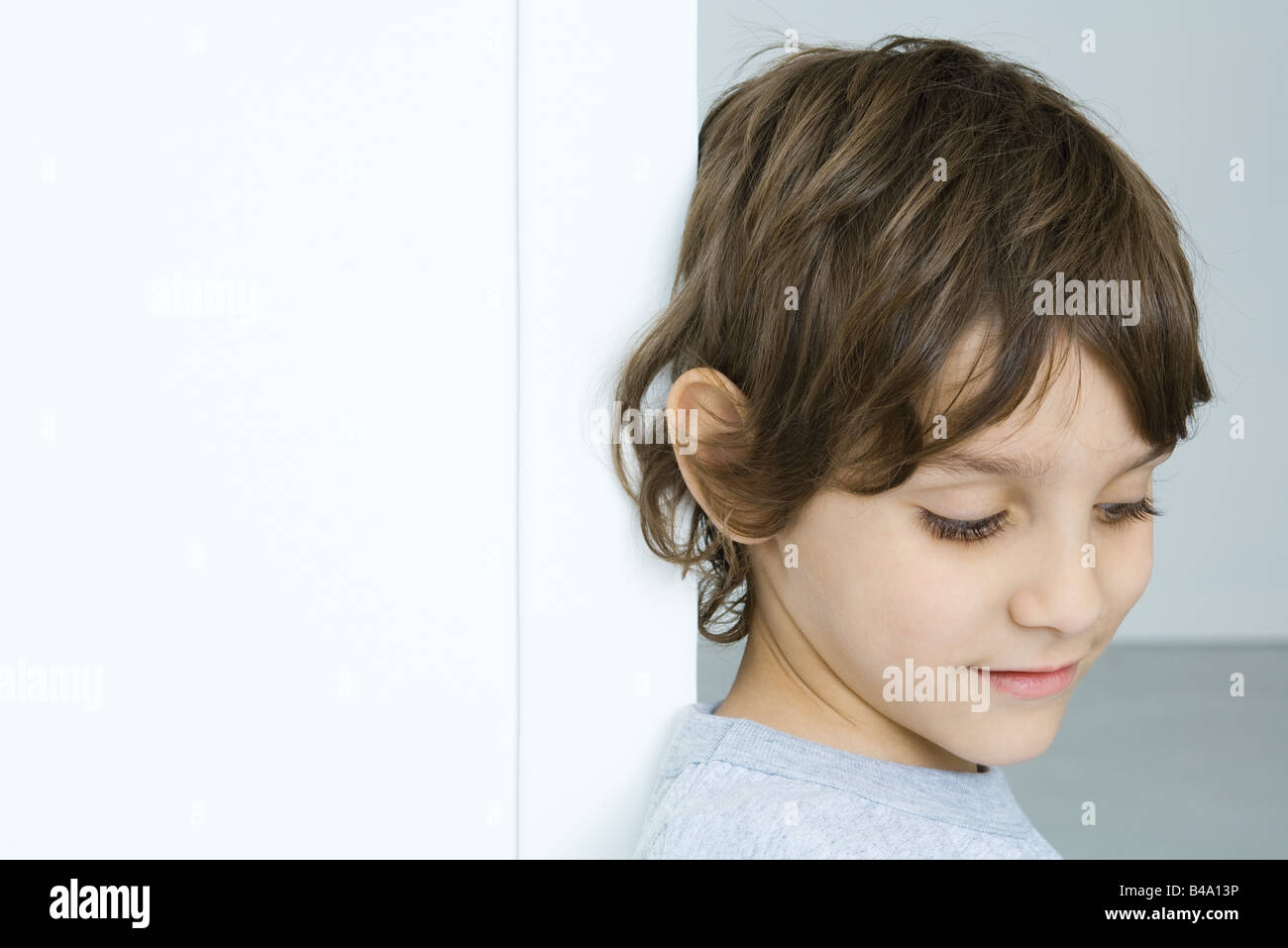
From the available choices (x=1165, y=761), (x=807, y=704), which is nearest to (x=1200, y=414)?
(x=1165, y=761)

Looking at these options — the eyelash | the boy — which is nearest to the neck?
the boy

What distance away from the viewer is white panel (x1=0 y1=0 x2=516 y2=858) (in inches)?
30.4

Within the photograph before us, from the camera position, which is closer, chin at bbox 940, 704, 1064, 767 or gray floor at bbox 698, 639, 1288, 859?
chin at bbox 940, 704, 1064, 767

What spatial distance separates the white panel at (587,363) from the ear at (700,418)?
45 millimetres

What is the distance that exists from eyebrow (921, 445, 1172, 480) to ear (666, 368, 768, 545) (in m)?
0.13

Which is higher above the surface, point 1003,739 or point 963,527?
point 963,527

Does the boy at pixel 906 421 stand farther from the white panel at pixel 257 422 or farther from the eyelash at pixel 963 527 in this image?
the white panel at pixel 257 422

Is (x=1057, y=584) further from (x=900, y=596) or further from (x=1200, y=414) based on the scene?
(x=1200, y=414)

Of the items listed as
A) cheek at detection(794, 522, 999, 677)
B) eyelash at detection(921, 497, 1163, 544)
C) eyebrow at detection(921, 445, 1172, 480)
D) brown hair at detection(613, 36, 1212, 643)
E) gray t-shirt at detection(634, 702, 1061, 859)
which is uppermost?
brown hair at detection(613, 36, 1212, 643)

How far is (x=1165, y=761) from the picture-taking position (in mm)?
3197

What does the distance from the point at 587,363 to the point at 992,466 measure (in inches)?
10.2

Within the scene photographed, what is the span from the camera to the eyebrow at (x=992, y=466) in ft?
2.42

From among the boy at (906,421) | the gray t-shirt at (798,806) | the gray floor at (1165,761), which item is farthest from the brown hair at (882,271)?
the gray floor at (1165,761)

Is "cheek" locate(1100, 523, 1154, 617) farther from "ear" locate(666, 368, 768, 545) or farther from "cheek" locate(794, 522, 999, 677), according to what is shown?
"ear" locate(666, 368, 768, 545)
